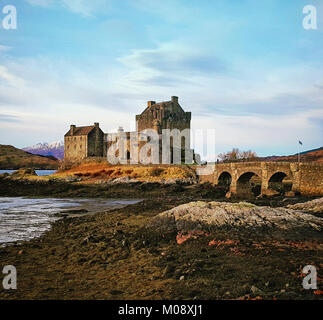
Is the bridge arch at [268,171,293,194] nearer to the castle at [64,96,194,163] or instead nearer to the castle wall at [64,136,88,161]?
the castle at [64,96,194,163]

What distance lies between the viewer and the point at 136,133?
70000 mm

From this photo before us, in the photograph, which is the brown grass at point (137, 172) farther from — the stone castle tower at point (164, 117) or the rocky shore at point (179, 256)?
the rocky shore at point (179, 256)

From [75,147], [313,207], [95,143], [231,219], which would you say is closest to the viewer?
[231,219]

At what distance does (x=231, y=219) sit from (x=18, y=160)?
161197mm

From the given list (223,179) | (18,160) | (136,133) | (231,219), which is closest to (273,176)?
(223,179)

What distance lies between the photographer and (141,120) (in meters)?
74.6

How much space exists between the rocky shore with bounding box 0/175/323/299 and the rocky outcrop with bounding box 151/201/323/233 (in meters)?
0.05

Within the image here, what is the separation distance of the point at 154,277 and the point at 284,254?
193 inches

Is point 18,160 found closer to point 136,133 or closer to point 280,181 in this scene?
point 136,133

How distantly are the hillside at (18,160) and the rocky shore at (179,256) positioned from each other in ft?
491

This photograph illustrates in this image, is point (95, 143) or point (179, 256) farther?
point (95, 143)

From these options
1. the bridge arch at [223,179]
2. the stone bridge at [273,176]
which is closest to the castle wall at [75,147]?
the bridge arch at [223,179]
